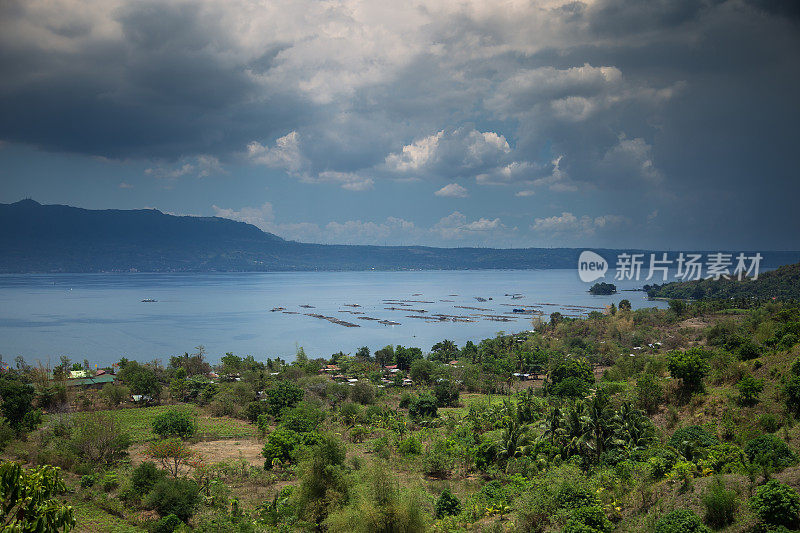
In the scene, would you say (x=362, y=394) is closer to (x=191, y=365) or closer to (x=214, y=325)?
(x=191, y=365)

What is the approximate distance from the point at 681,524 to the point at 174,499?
61.2 ft

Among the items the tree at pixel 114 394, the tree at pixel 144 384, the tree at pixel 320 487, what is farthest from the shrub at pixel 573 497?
the tree at pixel 114 394

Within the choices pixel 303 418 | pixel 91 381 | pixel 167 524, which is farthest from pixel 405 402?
pixel 91 381

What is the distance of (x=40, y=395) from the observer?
3675 centimetres

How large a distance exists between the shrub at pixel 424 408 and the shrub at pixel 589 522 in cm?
1968

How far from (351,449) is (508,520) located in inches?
489

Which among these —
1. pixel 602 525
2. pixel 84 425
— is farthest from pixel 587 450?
Result: pixel 84 425

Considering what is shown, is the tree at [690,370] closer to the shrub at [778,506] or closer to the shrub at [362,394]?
the shrub at [778,506]

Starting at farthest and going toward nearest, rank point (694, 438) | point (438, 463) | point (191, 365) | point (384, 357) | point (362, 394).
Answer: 1. point (384, 357)
2. point (191, 365)
3. point (362, 394)
4. point (438, 463)
5. point (694, 438)

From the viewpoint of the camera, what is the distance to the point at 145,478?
20688 mm

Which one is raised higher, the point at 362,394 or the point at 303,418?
the point at 303,418

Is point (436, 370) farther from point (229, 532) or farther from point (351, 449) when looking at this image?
point (229, 532)

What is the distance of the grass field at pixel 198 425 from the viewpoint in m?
31.1

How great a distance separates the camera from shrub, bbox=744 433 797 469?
16.6 metres
